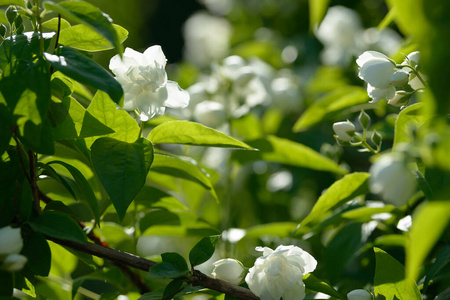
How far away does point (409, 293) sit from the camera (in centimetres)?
78

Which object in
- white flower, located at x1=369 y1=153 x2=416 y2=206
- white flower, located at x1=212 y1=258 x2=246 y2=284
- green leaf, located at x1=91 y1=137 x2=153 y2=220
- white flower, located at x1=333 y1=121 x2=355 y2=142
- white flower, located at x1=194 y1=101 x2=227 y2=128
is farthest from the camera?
white flower, located at x1=194 y1=101 x2=227 y2=128

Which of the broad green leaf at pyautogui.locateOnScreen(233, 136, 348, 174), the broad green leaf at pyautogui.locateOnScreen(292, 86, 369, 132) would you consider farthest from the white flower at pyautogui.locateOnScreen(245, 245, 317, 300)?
the broad green leaf at pyautogui.locateOnScreen(292, 86, 369, 132)

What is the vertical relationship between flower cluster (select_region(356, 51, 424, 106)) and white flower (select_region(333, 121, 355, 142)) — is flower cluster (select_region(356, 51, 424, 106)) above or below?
above

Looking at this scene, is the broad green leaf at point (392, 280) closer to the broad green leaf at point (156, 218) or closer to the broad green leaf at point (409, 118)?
the broad green leaf at point (409, 118)

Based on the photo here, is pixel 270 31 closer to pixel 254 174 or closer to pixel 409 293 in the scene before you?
pixel 254 174

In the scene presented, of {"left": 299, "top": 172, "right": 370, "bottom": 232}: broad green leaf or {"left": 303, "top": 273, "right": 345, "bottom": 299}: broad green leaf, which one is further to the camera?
{"left": 299, "top": 172, "right": 370, "bottom": 232}: broad green leaf

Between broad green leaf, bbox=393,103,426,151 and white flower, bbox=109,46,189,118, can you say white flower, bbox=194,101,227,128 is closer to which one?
white flower, bbox=109,46,189,118

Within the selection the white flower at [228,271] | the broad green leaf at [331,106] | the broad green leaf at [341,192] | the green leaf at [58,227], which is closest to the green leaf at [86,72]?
the green leaf at [58,227]

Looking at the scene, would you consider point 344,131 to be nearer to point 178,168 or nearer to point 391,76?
point 391,76

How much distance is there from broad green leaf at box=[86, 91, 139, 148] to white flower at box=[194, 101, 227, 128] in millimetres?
667

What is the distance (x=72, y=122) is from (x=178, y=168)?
23cm

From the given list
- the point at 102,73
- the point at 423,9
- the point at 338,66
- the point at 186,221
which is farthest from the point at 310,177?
the point at 423,9

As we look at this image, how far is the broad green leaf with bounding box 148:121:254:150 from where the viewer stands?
0.84m

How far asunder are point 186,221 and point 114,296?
0.21 metres
